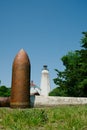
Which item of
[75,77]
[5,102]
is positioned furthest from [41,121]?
[75,77]

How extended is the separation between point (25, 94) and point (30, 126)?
6.02 m

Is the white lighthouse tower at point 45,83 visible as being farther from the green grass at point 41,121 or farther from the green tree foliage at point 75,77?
the green grass at point 41,121

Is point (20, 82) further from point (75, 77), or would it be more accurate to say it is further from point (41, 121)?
point (75, 77)


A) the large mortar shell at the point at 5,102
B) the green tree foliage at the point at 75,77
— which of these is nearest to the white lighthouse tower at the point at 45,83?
the green tree foliage at the point at 75,77

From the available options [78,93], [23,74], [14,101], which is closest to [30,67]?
[23,74]

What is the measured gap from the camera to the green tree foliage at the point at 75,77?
28794 millimetres

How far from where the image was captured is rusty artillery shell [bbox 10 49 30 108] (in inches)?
530

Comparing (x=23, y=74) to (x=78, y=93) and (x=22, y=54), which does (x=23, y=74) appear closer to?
(x=22, y=54)

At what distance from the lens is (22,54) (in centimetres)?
1445

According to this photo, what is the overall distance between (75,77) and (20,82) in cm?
1727

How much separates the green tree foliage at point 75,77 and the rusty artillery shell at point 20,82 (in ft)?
45.8

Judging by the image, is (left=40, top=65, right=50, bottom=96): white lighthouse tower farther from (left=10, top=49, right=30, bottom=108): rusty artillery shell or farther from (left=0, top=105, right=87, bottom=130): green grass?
(left=0, top=105, right=87, bottom=130): green grass

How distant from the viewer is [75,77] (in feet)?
99.8

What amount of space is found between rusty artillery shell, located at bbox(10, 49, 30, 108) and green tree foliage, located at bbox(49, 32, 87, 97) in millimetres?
13966
